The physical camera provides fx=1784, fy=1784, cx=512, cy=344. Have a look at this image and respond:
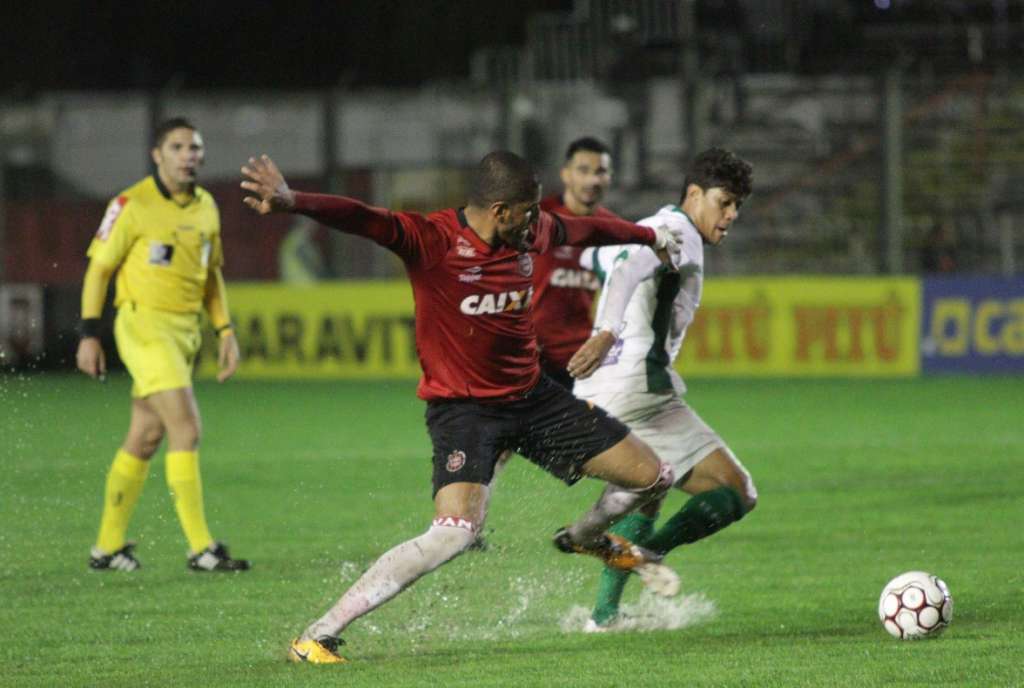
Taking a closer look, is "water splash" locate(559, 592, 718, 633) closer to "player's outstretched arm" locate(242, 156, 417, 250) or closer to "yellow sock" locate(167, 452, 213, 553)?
"player's outstretched arm" locate(242, 156, 417, 250)

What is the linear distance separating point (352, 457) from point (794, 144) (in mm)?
13632

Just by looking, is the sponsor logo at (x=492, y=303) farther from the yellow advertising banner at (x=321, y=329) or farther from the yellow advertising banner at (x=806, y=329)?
the yellow advertising banner at (x=321, y=329)

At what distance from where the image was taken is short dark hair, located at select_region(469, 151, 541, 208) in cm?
607

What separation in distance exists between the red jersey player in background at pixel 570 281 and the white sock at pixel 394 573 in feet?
10.7

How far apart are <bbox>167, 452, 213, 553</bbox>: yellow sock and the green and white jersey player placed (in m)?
2.13

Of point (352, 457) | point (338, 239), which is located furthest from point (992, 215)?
point (352, 457)

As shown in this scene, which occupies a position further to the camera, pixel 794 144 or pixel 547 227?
pixel 794 144

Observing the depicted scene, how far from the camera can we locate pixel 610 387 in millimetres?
7094

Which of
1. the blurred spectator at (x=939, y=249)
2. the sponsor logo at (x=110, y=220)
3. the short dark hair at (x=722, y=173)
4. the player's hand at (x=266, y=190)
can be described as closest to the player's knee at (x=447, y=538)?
the player's hand at (x=266, y=190)

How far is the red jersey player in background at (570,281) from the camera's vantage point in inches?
363

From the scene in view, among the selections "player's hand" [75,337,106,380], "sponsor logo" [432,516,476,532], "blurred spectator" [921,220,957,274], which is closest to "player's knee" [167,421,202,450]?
"player's hand" [75,337,106,380]

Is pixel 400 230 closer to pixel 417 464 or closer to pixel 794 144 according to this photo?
pixel 417 464

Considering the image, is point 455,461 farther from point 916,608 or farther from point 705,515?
point 916,608

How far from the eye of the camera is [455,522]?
6.04m
